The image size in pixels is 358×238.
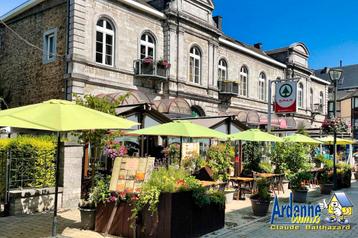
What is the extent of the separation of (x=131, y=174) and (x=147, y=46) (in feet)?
47.8

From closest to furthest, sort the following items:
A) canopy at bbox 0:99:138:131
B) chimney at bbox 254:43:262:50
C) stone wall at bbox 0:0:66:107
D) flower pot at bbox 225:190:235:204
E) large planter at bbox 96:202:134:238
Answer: canopy at bbox 0:99:138:131 → large planter at bbox 96:202:134:238 → flower pot at bbox 225:190:235:204 → stone wall at bbox 0:0:66:107 → chimney at bbox 254:43:262:50

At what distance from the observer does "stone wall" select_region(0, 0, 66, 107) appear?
58.3 feet

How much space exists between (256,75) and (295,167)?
17.8 m

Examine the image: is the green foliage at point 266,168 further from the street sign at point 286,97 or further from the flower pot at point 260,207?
the flower pot at point 260,207

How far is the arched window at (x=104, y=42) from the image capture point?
18.3 meters

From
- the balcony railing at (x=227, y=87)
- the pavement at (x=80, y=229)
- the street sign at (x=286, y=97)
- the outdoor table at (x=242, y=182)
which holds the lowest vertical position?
→ the pavement at (x=80, y=229)

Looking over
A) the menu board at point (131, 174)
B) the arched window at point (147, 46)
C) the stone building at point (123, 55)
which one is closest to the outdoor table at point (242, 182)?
the menu board at point (131, 174)

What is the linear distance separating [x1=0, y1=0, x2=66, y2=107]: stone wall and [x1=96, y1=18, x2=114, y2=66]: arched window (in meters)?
1.61

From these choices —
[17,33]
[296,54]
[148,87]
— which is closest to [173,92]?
[148,87]

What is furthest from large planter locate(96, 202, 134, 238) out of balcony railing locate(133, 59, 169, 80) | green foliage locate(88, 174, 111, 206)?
→ balcony railing locate(133, 59, 169, 80)

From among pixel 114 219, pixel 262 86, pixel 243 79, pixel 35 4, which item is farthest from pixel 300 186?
pixel 262 86

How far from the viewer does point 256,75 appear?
30.0 meters

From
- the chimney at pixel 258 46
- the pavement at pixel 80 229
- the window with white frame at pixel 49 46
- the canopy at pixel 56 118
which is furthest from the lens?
the chimney at pixel 258 46

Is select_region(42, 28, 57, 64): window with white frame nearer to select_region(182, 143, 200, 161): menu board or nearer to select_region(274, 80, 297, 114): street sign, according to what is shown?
select_region(182, 143, 200, 161): menu board
